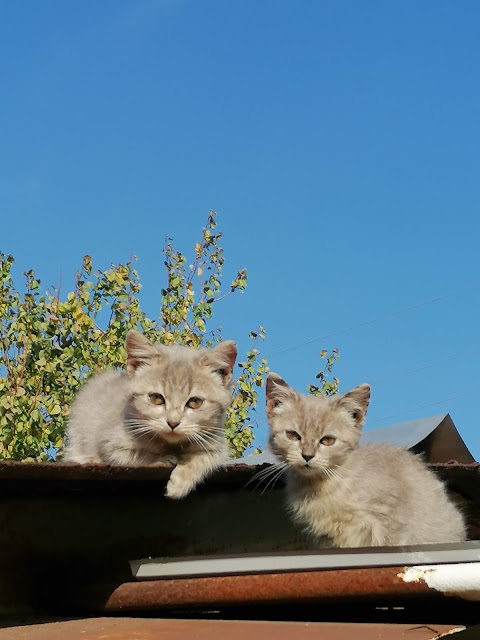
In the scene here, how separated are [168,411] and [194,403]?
0.65ft

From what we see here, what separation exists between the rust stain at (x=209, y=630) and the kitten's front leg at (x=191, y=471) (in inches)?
30.5

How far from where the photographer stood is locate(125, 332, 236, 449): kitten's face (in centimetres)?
484

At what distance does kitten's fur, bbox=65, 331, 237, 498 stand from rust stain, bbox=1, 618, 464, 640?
143 cm

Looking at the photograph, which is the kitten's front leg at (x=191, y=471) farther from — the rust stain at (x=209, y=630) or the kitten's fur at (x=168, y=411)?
the rust stain at (x=209, y=630)

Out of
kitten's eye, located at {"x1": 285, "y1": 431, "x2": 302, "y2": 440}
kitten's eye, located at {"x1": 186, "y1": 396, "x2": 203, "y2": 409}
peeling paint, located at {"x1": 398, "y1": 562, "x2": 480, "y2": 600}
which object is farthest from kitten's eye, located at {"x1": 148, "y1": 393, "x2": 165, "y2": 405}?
peeling paint, located at {"x1": 398, "y1": 562, "x2": 480, "y2": 600}

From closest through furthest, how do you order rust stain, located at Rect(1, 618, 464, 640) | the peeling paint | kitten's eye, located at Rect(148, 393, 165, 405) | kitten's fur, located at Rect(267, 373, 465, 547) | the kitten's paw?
rust stain, located at Rect(1, 618, 464, 640)
the peeling paint
the kitten's paw
kitten's fur, located at Rect(267, 373, 465, 547)
kitten's eye, located at Rect(148, 393, 165, 405)

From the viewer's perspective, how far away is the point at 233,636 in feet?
8.72

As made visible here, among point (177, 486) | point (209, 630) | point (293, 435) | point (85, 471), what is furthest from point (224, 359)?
point (209, 630)

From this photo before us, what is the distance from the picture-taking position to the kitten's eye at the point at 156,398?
4.99 m

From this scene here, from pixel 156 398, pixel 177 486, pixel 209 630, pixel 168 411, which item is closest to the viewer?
pixel 209 630

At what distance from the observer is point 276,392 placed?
4.97 m

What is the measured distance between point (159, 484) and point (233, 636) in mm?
1356

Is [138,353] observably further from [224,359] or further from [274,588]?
[274,588]

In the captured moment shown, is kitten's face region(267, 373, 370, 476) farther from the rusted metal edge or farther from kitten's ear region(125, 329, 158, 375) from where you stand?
kitten's ear region(125, 329, 158, 375)
